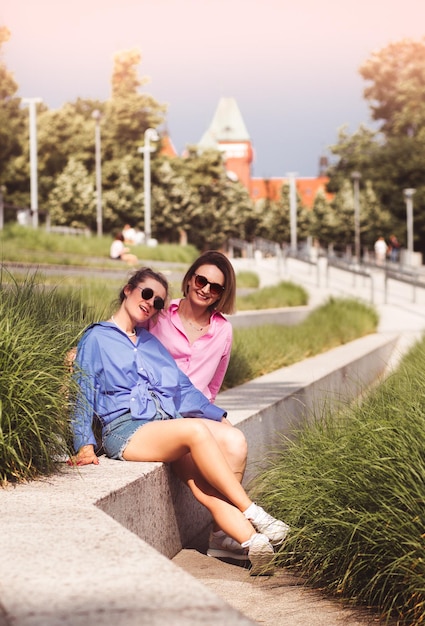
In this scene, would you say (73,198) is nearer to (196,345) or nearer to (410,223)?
(410,223)

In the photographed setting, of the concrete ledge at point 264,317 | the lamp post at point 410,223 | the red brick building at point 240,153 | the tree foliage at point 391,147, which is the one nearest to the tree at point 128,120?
the lamp post at point 410,223

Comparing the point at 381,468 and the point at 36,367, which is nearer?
the point at 381,468

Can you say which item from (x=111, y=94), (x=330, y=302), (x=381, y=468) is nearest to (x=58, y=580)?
(x=381, y=468)

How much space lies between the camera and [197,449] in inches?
164

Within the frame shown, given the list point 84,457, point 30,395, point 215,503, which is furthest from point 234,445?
point 30,395

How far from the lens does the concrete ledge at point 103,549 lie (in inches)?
88.7

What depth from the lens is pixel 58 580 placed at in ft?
8.25

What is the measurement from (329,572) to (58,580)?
169 centimetres

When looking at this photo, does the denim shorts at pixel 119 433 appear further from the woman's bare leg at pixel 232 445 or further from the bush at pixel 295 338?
the bush at pixel 295 338

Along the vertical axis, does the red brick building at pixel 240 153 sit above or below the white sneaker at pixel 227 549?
above

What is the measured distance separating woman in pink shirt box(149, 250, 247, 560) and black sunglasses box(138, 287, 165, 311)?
0.42 m

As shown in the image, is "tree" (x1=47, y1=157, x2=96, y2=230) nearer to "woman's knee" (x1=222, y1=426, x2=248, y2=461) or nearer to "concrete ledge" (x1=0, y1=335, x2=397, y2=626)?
"concrete ledge" (x1=0, y1=335, x2=397, y2=626)

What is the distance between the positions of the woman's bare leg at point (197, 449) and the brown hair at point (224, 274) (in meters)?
0.99

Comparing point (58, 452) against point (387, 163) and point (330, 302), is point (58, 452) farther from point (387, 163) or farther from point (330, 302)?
point (387, 163)
